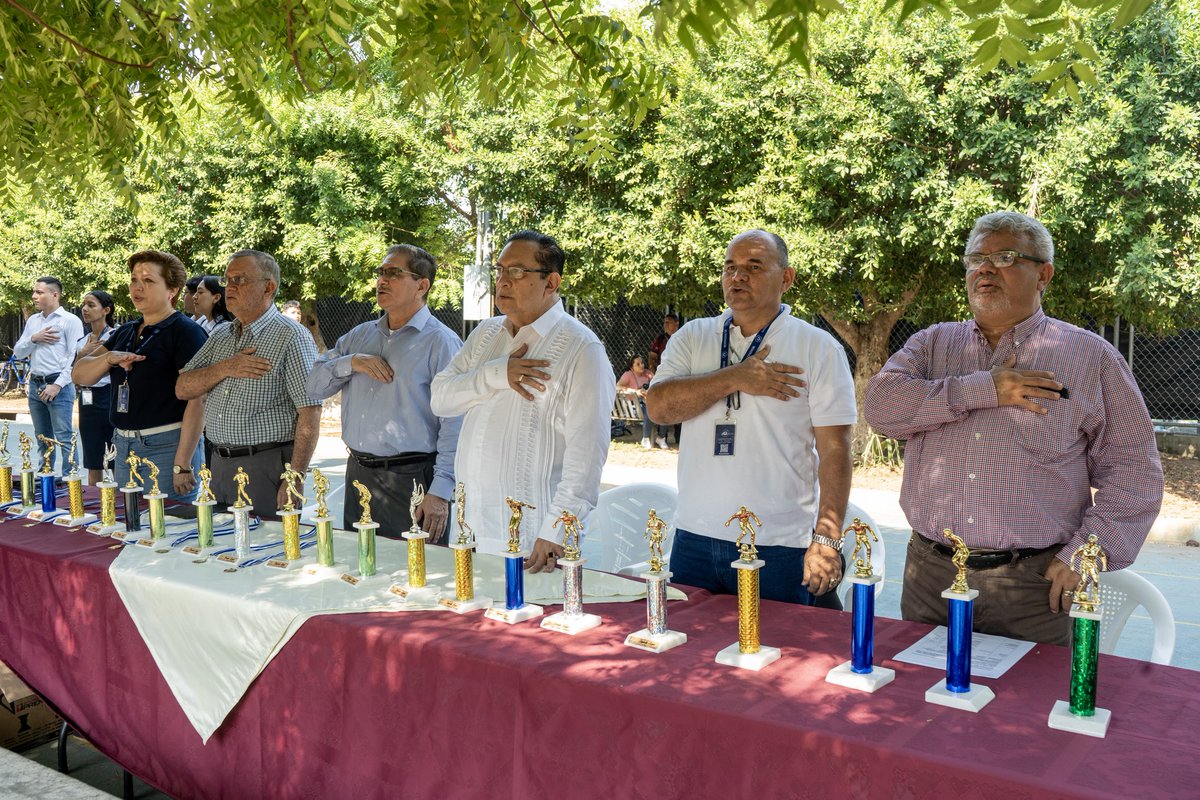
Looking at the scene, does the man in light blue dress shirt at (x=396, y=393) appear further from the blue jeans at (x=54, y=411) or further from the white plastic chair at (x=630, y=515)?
the blue jeans at (x=54, y=411)

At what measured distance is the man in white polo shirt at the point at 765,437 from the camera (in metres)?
2.96

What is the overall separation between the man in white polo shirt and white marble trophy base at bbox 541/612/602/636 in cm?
76

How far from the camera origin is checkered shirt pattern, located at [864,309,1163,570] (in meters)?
2.54

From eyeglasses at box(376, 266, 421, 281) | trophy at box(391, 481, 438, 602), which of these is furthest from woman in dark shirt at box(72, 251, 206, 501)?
trophy at box(391, 481, 438, 602)

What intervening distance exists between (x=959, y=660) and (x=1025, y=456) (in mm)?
917

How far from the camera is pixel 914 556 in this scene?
2.81m

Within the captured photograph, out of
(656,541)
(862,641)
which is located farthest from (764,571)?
(862,641)

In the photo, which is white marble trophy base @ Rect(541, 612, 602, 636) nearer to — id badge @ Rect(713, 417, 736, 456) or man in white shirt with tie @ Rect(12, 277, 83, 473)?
id badge @ Rect(713, 417, 736, 456)

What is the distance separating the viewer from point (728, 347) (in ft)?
10.6

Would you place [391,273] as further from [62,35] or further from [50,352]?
[50,352]

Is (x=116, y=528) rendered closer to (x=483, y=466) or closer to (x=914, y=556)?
(x=483, y=466)

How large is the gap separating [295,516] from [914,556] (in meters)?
1.84

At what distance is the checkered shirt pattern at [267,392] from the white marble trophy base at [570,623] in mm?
2353

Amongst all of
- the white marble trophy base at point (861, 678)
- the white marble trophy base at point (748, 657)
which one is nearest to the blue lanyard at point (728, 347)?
the white marble trophy base at point (748, 657)
